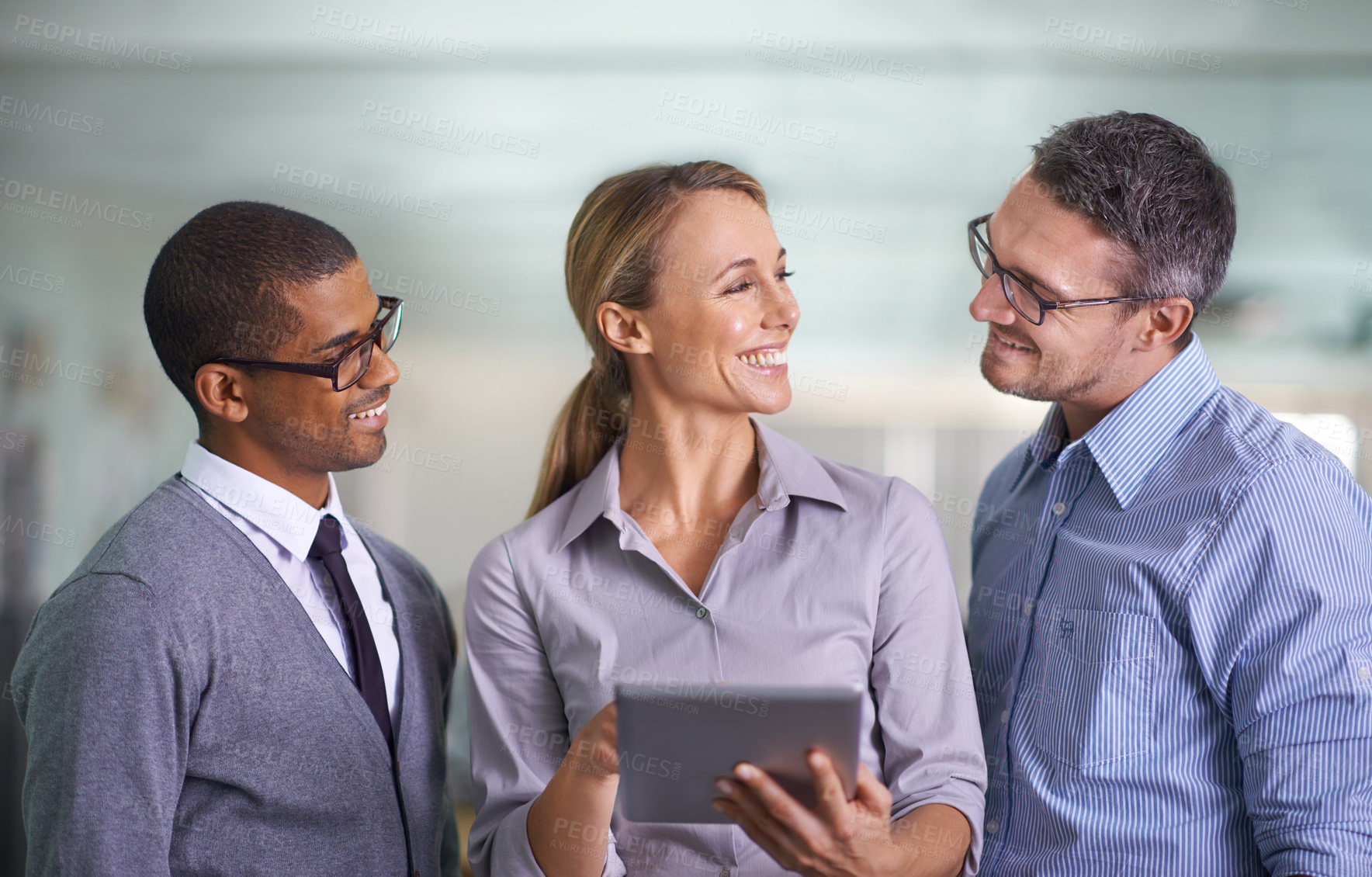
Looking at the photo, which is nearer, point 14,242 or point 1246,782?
point 1246,782

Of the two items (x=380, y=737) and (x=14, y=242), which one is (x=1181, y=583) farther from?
(x=14, y=242)

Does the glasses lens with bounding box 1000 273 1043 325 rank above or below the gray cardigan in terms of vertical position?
above

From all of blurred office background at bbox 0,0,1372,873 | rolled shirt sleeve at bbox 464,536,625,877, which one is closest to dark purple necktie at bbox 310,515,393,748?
rolled shirt sleeve at bbox 464,536,625,877

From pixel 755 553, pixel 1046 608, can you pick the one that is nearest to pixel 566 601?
pixel 755 553

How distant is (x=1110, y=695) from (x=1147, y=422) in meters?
0.41

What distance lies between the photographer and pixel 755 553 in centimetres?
153

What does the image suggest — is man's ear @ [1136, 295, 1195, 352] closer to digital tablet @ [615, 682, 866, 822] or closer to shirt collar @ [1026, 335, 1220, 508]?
shirt collar @ [1026, 335, 1220, 508]

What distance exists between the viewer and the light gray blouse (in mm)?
1439

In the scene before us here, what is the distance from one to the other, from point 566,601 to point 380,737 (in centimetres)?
35

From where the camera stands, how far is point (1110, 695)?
141 cm

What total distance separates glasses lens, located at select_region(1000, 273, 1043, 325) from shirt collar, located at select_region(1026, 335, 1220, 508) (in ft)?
0.62

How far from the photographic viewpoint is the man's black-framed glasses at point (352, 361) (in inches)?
60.4

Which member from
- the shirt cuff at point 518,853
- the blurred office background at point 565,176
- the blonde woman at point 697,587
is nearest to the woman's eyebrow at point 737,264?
the blonde woman at point 697,587

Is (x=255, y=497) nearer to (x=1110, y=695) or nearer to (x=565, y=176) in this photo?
(x=1110, y=695)
